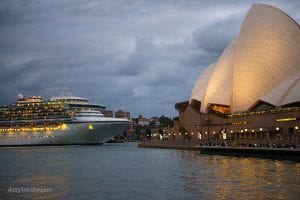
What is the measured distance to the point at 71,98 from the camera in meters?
96.6

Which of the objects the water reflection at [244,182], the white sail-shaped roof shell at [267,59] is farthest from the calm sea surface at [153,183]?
the white sail-shaped roof shell at [267,59]

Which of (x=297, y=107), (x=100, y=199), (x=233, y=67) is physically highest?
(x=233, y=67)

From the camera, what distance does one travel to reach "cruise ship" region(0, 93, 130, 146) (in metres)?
90.5

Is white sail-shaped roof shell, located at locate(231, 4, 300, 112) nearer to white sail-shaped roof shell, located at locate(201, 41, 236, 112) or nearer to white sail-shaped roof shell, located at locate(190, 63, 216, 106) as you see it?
white sail-shaped roof shell, located at locate(201, 41, 236, 112)

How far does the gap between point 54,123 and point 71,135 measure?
3507 millimetres

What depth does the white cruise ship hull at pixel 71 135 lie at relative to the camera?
90.2 metres

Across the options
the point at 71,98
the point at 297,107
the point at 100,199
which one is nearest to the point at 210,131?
the point at 297,107

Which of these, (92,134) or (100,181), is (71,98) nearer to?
(92,134)

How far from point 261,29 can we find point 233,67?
641 cm

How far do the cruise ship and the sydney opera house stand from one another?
1072 inches

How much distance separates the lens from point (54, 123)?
90.9 m

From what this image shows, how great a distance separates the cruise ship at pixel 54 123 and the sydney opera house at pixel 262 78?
89.4 feet

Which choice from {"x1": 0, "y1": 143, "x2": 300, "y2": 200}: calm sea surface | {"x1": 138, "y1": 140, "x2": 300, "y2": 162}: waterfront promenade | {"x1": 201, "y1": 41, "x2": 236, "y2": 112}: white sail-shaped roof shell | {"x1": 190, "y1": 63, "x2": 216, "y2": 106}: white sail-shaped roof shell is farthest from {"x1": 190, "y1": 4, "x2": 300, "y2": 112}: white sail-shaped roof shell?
{"x1": 0, "y1": 143, "x2": 300, "y2": 200}: calm sea surface

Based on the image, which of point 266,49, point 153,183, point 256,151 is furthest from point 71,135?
point 153,183
